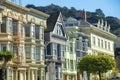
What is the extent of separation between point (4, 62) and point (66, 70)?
2218cm

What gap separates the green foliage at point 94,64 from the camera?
228ft

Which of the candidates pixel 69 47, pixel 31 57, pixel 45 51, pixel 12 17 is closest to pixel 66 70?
pixel 69 47

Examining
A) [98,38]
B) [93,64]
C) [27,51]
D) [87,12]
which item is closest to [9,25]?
[27,51]

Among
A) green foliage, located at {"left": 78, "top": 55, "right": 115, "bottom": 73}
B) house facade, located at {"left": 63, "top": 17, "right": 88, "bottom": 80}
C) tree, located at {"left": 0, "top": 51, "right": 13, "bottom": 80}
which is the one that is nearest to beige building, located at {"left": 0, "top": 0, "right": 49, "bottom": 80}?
tree, located at {"left": 0, "top": 51, "right": 13, "bottom": 80}

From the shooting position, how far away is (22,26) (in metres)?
54.3

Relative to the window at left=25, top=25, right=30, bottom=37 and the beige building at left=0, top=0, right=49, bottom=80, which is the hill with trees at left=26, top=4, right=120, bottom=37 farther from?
the window at left=25, top=25, right=30, bottom=37

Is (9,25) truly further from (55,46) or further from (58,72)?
(58,72)

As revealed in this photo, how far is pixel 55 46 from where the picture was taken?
63.0m

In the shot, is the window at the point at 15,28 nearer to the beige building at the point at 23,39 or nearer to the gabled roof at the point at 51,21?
the beige building at the point at 23,39

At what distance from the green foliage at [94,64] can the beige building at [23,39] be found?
12.2 metres

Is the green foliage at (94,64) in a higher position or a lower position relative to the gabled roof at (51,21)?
lower

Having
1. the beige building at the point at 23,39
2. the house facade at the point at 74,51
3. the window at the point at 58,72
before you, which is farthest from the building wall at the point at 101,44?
the beige building at the point at 23,39

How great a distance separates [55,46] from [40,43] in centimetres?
544

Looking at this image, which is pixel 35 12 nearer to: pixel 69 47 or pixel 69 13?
pixel 69 47
